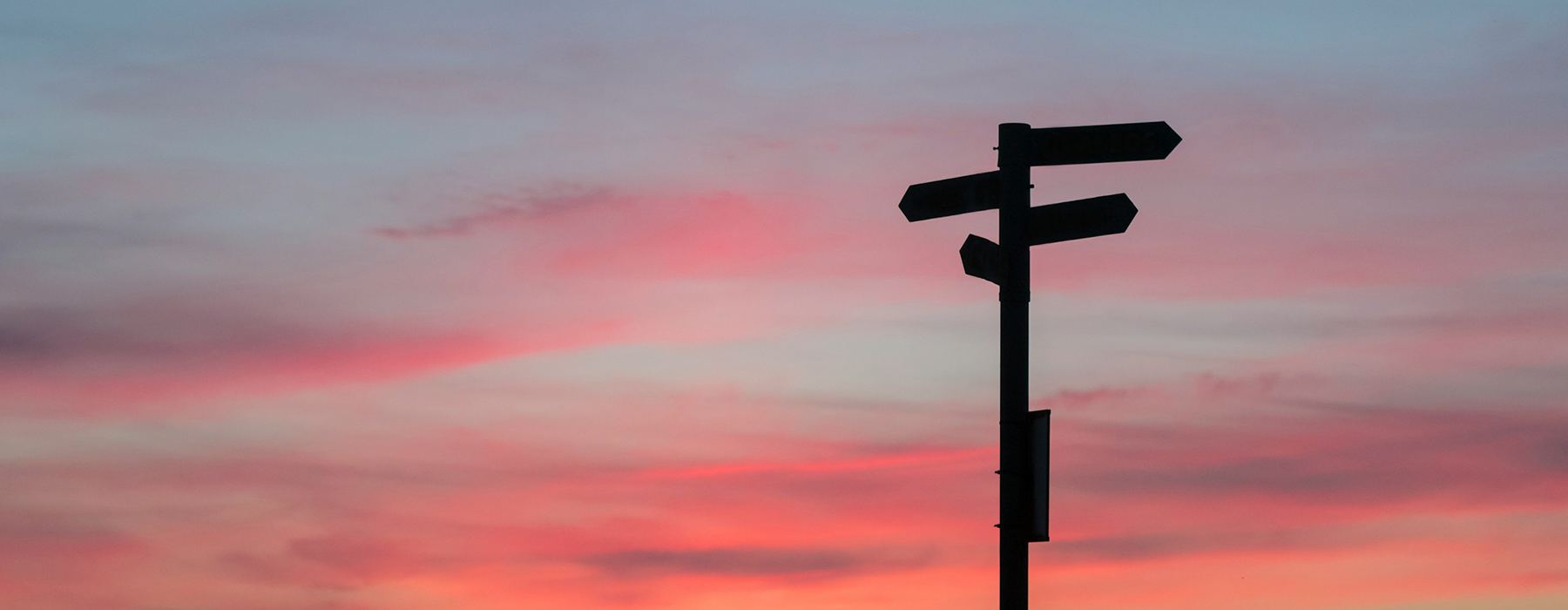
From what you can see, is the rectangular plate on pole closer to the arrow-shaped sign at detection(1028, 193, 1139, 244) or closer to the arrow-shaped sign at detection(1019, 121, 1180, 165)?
the arrow-shaped sign at detection(1028, 193, 1139, 244)

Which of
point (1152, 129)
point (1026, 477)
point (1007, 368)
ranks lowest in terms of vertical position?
point (1026, 477)

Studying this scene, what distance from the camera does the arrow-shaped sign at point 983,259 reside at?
10.7 meters

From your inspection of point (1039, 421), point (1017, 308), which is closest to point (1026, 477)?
point (1039, 421)

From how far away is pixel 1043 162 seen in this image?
35.3 ft

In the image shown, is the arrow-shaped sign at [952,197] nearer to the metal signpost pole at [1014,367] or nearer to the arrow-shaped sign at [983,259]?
the metal signpost pole at [1014,367]

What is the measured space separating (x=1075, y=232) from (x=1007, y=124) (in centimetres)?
86

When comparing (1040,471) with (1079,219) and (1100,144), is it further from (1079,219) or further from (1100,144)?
(1100,144)

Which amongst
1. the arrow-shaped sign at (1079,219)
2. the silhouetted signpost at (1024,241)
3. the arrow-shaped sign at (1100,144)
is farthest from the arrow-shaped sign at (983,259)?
the arrow-shaped sign at (1100,144)

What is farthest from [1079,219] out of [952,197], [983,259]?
[952,197]

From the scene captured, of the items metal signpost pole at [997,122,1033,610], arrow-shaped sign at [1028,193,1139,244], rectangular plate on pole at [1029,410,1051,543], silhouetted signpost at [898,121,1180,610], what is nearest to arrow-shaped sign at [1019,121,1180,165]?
silhouetted signpost at [898,121,1180,610]

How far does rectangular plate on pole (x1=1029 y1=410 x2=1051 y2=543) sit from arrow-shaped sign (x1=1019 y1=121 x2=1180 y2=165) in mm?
1713

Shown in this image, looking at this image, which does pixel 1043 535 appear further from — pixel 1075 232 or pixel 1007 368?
pixel 1075 232

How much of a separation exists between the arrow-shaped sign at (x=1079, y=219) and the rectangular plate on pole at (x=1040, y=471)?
117 cm

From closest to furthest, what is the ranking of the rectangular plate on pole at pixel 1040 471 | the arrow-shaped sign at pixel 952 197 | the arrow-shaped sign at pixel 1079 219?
the rectangular plate on pole at pixel 1040 471 < the arrow-shaped sign at pixel 1079 219 < the arrow-shaped sign at pixel 952 197
